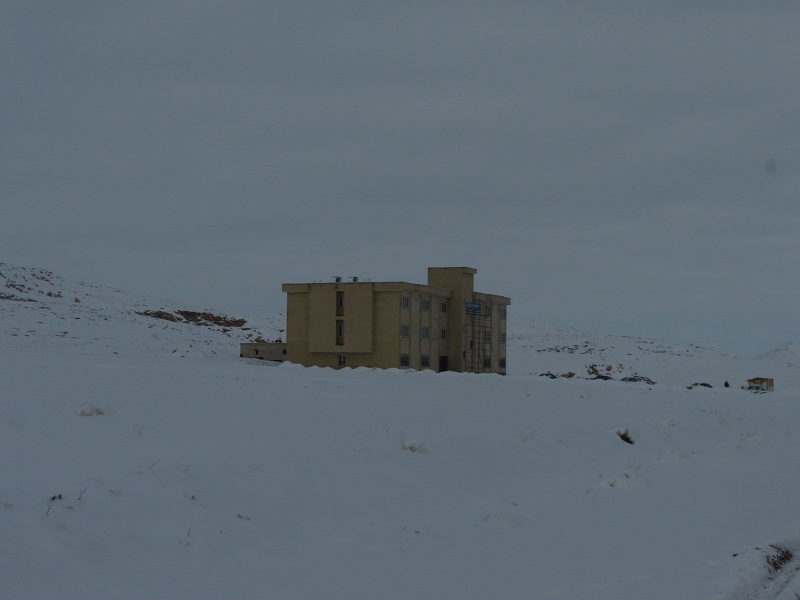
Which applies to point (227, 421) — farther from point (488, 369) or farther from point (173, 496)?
point (488, 369)

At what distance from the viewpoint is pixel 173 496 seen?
14461mm

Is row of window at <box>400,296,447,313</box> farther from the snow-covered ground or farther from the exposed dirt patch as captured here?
the snow-covered ground

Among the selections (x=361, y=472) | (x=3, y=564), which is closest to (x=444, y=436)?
(x=361, y=472)

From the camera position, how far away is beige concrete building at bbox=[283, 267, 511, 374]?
67438 mm

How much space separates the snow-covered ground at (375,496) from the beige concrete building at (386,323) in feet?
107

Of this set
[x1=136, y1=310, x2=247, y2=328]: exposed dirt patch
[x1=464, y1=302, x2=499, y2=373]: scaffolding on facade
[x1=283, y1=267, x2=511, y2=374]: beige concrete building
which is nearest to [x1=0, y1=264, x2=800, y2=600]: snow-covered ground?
[x1=283, y1=267, x2=511, y2=374]: beige concrete building

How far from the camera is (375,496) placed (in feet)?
55.7

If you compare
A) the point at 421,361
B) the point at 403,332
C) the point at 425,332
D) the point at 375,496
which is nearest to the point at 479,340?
the point at 425,332

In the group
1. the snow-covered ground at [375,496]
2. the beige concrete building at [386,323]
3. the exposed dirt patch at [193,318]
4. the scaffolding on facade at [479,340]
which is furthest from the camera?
the exposed dirt patch at [193,318]

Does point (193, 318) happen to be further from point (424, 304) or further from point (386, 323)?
point (386, 323)

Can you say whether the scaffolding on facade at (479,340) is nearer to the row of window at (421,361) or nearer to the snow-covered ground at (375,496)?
the row of window at (421,361)

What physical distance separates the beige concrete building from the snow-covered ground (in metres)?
32.7

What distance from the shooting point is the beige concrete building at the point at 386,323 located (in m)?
67.4

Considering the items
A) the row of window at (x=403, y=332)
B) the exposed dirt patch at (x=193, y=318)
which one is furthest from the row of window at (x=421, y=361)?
A: the exposed dirt patch at (x=193, y=318)
